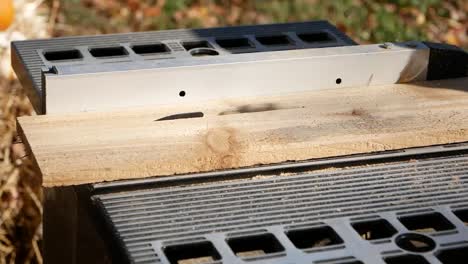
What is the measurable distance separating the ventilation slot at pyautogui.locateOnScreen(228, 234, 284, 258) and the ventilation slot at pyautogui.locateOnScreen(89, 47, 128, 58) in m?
0.97

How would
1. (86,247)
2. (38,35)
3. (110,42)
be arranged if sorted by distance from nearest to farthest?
(86,247), (110,42), (38,35)

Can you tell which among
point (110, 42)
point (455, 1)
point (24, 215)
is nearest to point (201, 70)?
point (110, 42)

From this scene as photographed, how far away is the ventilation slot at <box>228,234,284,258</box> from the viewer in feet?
5.61

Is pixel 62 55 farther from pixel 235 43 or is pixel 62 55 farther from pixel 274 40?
pixel 274 40

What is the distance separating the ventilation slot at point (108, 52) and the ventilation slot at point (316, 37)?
0.54m

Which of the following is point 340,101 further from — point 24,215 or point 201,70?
point 24,215

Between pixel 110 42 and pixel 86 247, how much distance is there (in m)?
0.85

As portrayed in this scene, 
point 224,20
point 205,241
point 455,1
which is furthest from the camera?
point 455,1

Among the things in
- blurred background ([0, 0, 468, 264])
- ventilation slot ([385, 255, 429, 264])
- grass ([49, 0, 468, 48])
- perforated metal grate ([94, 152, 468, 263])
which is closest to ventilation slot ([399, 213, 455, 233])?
perforated metal grate ([94, 152, 468, 263])

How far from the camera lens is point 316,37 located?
2879 mm

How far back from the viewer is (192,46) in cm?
271

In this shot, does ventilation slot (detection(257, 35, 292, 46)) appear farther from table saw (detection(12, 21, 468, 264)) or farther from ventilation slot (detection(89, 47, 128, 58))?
ventilation slot (detection(89, 47, 128, 58))

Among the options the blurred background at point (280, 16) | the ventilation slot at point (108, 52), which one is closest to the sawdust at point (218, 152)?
the ventilation slot at point (108, 52)

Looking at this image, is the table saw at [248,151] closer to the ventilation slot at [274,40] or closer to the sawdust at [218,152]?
the sawdust at [218,152]
